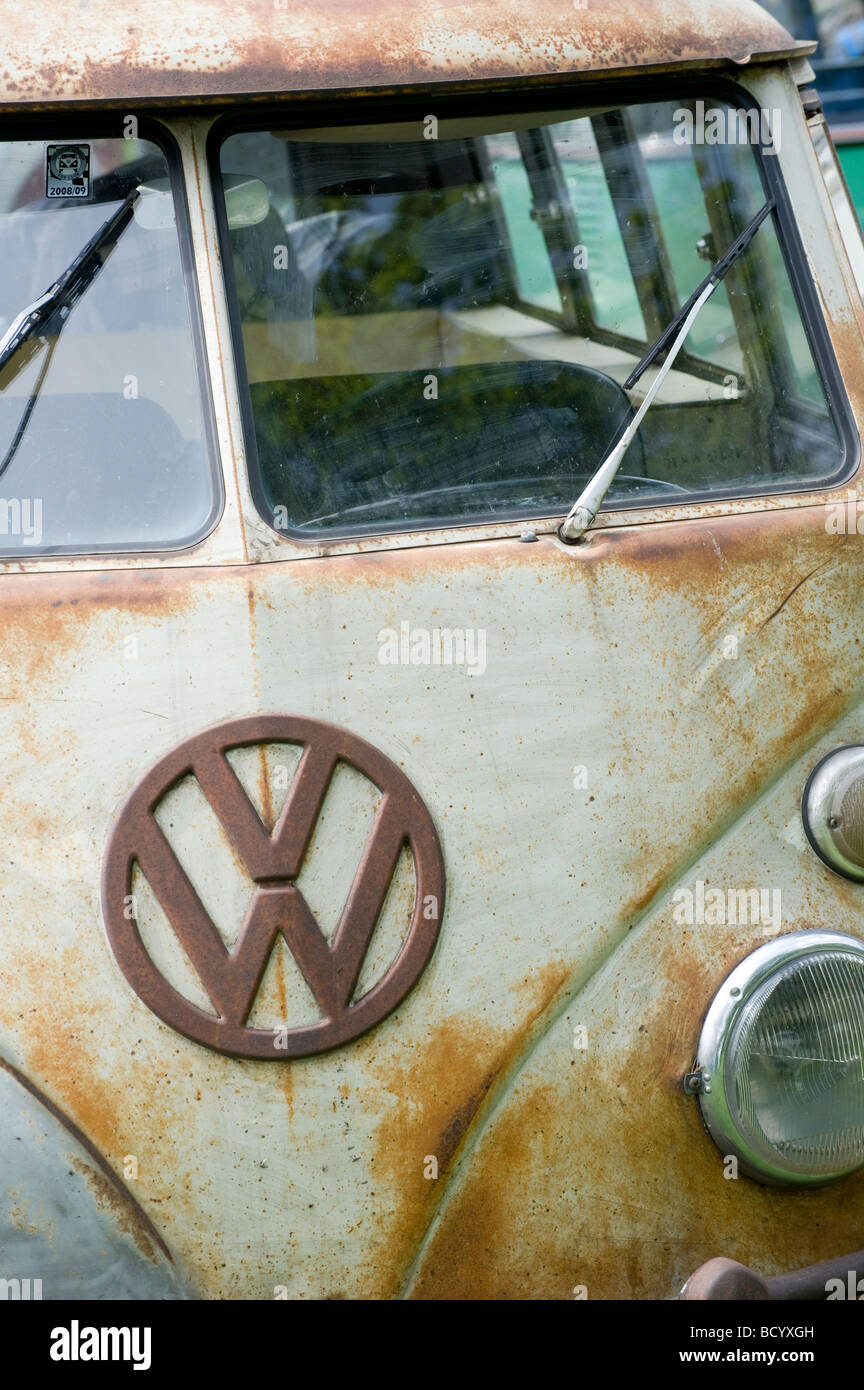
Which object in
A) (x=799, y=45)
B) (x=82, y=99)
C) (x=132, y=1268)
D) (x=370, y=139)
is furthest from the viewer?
(x=799, y=45)

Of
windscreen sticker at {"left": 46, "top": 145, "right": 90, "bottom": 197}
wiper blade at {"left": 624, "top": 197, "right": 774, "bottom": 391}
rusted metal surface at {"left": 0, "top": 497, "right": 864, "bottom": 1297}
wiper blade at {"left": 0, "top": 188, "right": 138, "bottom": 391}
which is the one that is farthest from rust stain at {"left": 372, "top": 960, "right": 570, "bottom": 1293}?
windscreen sticker at {"left": 46, "top": 145, "right": 90, "bottom": 197}

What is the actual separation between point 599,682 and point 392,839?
371 millimetres

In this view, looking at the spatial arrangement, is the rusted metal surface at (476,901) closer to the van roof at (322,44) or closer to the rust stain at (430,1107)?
the rust stain at (430,1107)

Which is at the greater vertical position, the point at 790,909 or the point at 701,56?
the point at 701,56

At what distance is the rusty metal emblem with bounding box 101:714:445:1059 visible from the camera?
163 cm

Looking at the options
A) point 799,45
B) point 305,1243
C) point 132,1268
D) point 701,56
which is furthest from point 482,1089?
point 799,45

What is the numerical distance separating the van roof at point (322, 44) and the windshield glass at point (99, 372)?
9cm

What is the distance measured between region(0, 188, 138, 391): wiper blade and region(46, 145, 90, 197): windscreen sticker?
0.07 meters

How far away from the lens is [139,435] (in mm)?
1820

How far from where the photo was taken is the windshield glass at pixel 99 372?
1790 mm

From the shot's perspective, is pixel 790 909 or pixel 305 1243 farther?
pixel 790 909

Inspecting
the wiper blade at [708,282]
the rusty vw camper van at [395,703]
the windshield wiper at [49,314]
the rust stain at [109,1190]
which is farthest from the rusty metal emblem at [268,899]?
the wiper blade at [708,282]

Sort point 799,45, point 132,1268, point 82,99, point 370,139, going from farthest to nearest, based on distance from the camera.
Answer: point 799,45 → point 370,139 → point 82,99 → point 132,1268
